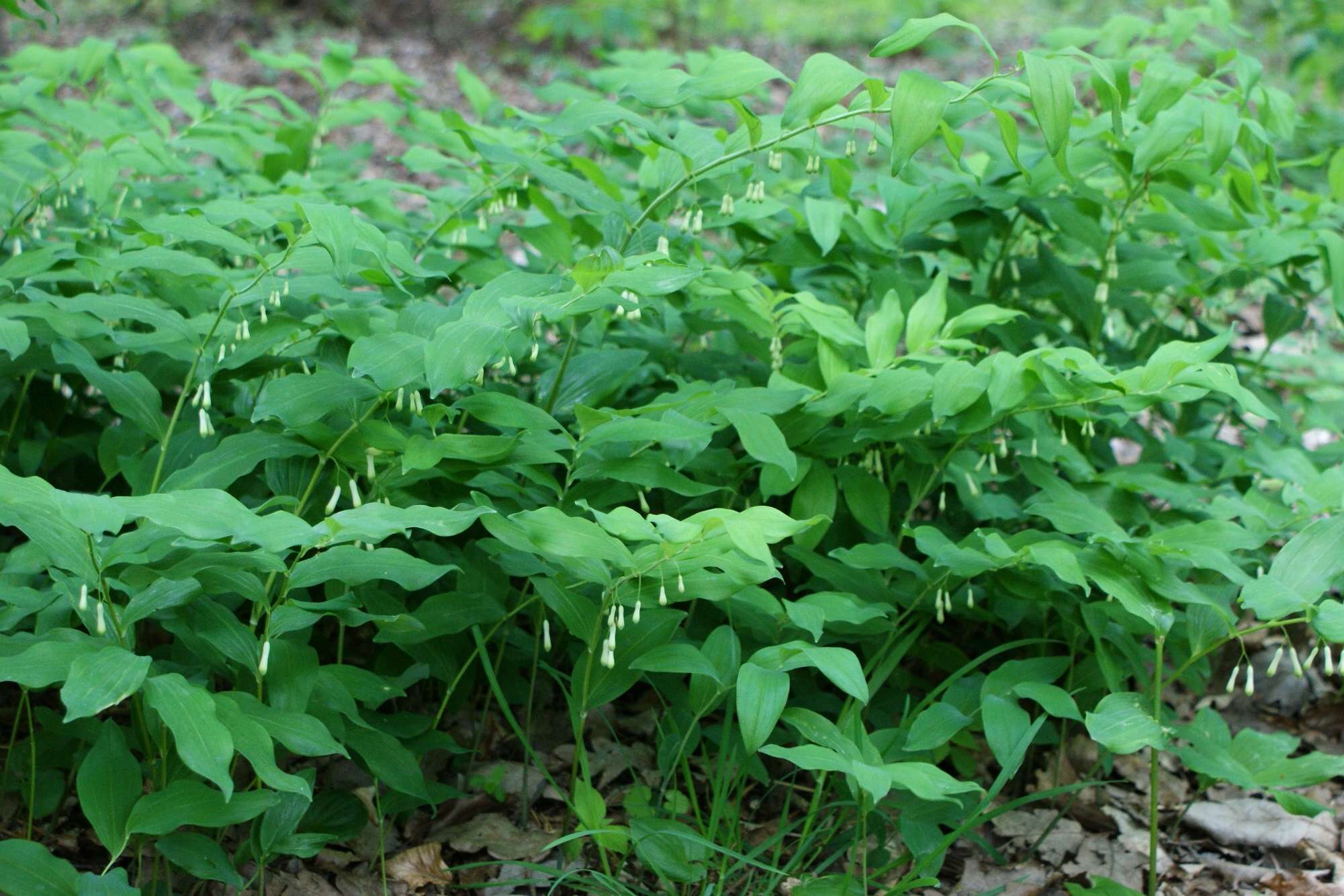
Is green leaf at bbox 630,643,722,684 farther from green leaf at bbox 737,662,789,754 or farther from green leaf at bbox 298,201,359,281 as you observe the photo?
green leaf at bbox 298,201,359,281

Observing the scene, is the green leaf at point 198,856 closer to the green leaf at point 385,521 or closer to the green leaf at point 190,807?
the green leaf at point 190,807

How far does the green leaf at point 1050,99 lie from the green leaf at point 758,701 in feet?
3.53

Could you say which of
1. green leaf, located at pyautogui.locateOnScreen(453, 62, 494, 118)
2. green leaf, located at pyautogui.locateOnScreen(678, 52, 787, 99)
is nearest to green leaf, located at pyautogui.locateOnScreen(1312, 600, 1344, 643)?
green leaf, located at pyautogui.locateOnScreen(678, 52, 787, 99)

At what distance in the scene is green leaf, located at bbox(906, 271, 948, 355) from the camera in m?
2.55

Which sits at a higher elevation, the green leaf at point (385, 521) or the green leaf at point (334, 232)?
the green leaf at point (334, 232)

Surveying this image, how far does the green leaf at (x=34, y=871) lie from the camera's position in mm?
1827

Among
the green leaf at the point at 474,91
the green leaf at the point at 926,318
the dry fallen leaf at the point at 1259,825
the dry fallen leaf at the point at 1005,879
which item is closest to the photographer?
the dry fallen leaf at the point at 1005,879

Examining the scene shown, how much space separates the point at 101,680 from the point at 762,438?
125cm

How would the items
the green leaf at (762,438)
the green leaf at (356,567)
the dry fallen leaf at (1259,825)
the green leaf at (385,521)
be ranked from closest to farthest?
the green leaf at (385,521)
the green leaf at (356,567)
the green leaf at (762,438)
the dry fallen leaf at (1259,825)

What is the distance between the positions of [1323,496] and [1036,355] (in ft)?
2.61

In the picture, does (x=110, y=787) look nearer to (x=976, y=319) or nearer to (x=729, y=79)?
(x=729, y=79)

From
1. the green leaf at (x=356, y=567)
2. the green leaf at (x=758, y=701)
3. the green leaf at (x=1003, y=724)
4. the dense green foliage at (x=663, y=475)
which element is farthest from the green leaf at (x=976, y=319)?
the green leaf at (x=356, y=567)

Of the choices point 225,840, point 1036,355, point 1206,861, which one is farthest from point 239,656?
point 1206,861

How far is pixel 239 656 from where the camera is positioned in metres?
1.99
